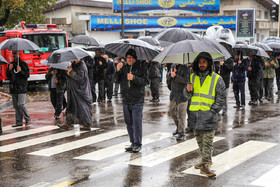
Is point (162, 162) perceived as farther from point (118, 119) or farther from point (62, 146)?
point (118, 119)

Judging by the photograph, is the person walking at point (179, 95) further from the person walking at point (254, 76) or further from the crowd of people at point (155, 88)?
the person walking at point (254, 76)

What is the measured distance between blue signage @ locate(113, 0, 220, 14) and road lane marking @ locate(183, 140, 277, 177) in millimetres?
43701

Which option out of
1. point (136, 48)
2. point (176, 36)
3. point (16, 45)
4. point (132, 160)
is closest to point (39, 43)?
point (16, 45)

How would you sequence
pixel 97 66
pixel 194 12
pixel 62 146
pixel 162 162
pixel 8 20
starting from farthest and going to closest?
pixel 194 12
pixel 8 20
pixel 97 66
pixel 62 146
pixel 162 162

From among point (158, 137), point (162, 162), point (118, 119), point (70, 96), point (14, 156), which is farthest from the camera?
point (118, 119)

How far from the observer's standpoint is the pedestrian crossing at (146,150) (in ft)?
25.1

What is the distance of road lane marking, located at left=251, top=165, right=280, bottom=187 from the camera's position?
649cm

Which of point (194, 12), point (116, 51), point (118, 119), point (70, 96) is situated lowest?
point (118, 119)

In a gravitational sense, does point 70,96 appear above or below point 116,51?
below

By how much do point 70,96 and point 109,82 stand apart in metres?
6.55

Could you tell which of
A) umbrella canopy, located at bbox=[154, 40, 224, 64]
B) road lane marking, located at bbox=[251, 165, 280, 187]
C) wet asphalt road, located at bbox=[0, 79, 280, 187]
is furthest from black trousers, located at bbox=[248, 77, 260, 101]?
road lane marking, located at bbox=[251, 165, 280, 187]

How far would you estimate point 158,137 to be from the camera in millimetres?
10133

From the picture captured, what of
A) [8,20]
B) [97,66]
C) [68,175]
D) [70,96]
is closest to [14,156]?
[68,175]

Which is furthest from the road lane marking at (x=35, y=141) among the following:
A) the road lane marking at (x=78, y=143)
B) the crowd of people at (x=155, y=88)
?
the road lane marking at (x=78, y=143)
